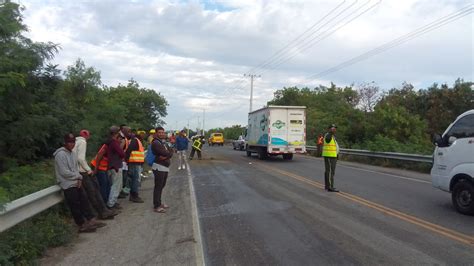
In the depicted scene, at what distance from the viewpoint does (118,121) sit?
24.1 m

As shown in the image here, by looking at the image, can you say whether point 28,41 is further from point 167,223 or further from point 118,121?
point 118,121

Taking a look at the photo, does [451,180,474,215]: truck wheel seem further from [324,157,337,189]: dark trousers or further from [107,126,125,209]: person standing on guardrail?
[107,126,125,209]: person standing on guardrail

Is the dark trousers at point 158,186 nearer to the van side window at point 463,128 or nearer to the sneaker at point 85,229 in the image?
the sneaker at point 85,229

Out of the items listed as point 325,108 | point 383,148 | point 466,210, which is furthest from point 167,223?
point 325,108

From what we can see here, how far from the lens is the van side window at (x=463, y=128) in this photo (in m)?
9.44

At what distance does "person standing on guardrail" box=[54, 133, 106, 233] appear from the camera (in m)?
7.82

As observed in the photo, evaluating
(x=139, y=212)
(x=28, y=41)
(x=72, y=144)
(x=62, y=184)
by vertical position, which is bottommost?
(x=139, y=212)

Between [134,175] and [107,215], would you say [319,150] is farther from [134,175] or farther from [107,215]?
[107,215]

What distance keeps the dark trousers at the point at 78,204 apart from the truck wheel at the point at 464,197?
7.19 meters

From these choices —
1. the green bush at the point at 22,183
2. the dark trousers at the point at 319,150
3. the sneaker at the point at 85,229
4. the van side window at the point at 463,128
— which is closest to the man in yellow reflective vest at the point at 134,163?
the green bush at the point at 22,183

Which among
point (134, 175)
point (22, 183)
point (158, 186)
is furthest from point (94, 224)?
point (134, 175)

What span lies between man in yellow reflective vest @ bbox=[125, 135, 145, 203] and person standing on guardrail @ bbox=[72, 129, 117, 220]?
2.53m

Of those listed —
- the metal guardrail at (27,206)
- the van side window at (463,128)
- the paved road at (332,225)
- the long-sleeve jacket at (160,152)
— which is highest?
the van side window at (463,128)

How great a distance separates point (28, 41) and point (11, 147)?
3448mm
